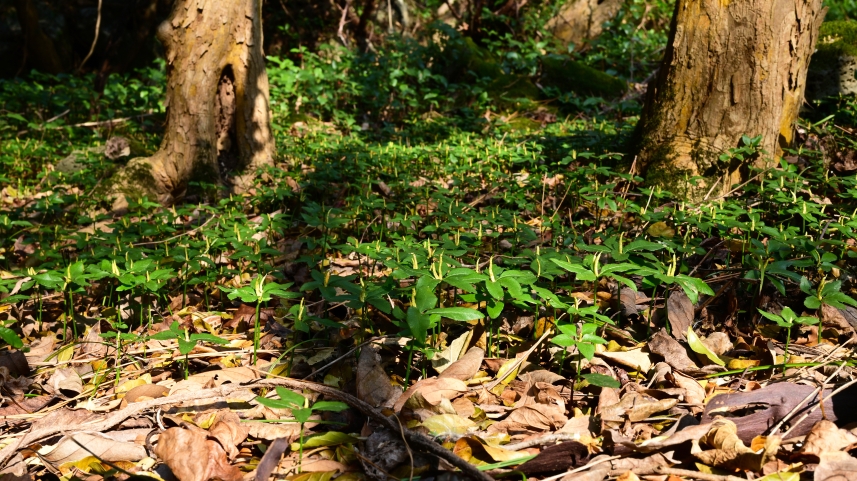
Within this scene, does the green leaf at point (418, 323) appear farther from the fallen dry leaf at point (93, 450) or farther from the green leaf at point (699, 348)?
the green leaf at point (699, 348)

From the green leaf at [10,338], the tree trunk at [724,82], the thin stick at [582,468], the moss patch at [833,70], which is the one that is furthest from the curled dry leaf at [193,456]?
the moss patch at [833,70]

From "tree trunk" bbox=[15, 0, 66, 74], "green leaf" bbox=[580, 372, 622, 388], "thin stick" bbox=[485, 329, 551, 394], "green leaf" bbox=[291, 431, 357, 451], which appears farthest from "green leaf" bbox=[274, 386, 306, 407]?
"tree trunk" bbox=[15, 0, 66, 74]

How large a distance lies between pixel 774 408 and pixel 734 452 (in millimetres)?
310

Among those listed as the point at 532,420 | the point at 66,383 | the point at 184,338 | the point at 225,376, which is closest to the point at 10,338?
the point at 66,383

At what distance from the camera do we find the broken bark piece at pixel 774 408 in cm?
Result: 189

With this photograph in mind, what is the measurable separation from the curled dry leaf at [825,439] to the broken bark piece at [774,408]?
62 millimetres

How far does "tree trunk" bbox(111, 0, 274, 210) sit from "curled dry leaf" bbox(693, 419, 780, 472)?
4678 mm

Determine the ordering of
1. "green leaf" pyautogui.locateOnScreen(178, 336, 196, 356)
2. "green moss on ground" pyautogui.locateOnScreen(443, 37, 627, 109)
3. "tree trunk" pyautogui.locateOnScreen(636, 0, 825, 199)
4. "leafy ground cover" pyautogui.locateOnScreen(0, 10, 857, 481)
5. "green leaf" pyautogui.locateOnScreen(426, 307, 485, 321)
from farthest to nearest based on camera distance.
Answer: "green moss on ground" pyautogui.locateOnScreen(443, 37, 627, 109)
"tree trunk" pyautogui.locateOnScreen(636, 0, 825, 199)
"green leaf" pyautogui.locateOnScreen(178, 336, 196, 356)
"green leaf" pyautogui.locateOnScreen(426, 307, 485, 321)
"leafy ground cover" pyautogui.locateOnScreen(0, 10, 857, 481)

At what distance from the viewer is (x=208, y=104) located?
5625 millimetres

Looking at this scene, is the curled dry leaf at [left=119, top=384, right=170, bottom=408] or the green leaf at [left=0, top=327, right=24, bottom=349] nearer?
the curled dry leaf at [left=119, top=384, right=170, bottom=408]

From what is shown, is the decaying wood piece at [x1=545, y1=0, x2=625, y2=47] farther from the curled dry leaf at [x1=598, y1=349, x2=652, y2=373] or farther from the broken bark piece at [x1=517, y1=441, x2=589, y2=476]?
the broken bark piece at [x1=517, y1=441, x2=589, y2=476]

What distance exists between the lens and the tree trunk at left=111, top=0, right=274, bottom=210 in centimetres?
543

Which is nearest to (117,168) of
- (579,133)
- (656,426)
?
(579,133)

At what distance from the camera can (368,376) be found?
2252 mm
